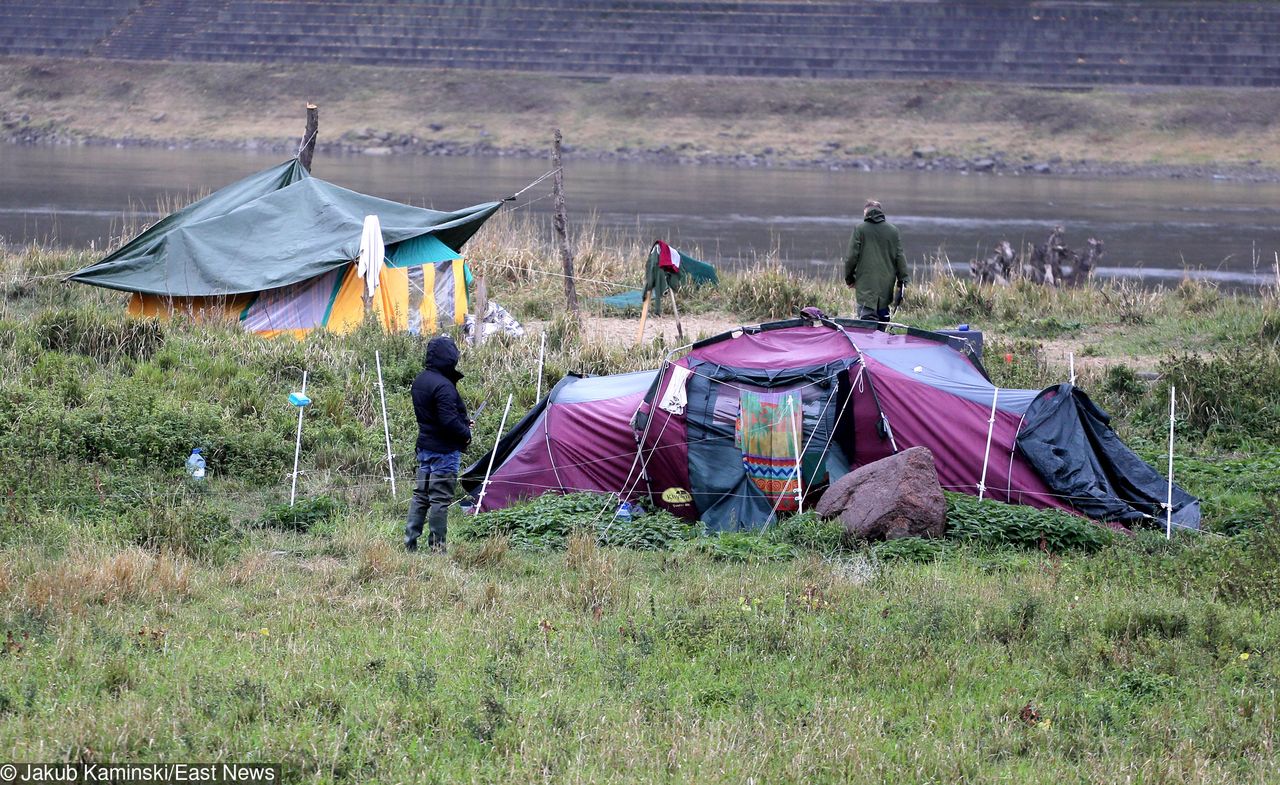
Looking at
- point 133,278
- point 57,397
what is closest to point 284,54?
point 133,278

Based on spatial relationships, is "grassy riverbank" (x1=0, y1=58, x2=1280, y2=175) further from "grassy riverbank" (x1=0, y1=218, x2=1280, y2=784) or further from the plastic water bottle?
the plastic water bottle

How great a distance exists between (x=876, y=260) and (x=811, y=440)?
504 centimetres

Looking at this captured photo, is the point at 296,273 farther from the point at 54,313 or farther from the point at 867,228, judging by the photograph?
the point at 867,228

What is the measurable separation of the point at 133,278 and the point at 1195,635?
12306 millimetres

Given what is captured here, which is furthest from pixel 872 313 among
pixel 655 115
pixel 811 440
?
pixel 655 115

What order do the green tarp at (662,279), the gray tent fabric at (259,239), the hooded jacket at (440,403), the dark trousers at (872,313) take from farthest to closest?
the green tarp at (662,279) < the gray tent fabric at (259,239) < the dark trousers at (872,313) < the hooded jacket at (440,403)

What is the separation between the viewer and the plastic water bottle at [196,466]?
9875 mm

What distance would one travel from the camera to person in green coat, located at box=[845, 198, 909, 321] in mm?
14062

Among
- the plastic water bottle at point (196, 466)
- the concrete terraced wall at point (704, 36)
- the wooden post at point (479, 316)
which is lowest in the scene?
the plastic water bottle at point (196, 466)

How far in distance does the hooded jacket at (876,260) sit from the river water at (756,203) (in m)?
9.08

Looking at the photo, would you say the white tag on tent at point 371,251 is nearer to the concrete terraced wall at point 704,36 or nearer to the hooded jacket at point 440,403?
the hooded jacket at point 440,403

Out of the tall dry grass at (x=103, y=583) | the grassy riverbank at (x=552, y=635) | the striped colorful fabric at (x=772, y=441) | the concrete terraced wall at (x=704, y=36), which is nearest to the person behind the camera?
the grassy riverbank at (x=552, y=635)

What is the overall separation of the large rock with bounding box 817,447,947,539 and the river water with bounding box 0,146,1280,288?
48.0 ft

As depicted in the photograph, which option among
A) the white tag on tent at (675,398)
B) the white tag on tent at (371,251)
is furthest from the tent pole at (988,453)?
the white tag on tent at (371,251)
